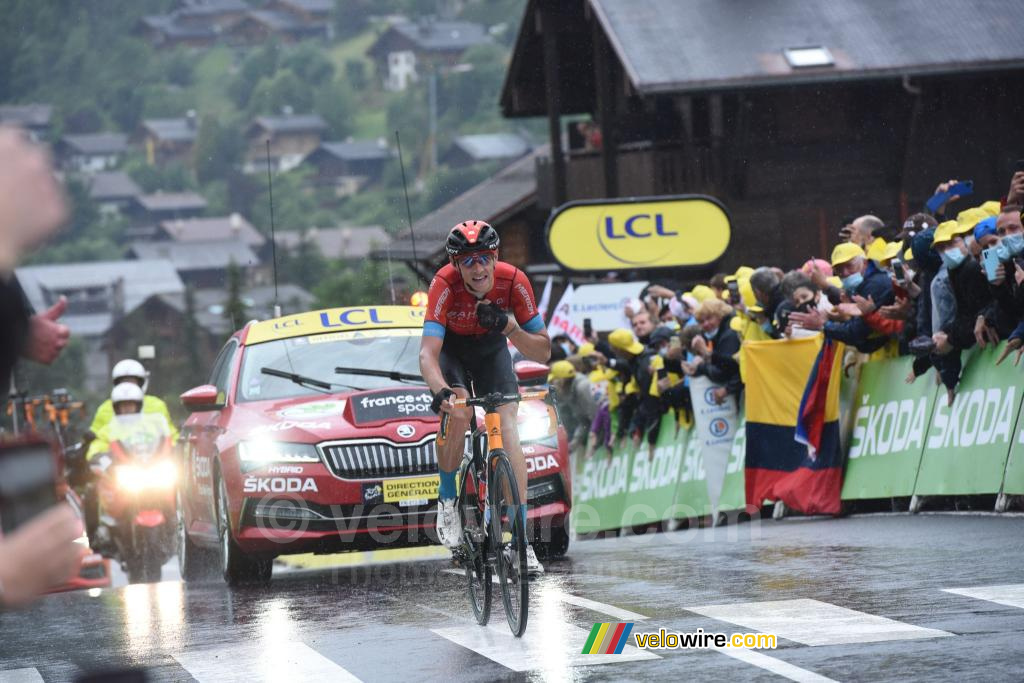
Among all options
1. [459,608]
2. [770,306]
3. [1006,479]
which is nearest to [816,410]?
[770,306]

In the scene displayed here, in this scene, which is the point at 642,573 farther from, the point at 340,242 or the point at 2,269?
the point at 340,242

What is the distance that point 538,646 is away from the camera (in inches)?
321

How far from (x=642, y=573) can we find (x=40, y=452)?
8299mm

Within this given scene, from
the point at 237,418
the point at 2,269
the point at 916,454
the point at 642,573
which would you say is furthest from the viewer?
the point at 916,454

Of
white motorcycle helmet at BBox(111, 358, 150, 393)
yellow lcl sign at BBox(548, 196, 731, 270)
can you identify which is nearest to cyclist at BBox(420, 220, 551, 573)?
white motorcycle helmet at BBox(111, 358, 150, 393)

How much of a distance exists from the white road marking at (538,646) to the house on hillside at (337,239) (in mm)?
151151

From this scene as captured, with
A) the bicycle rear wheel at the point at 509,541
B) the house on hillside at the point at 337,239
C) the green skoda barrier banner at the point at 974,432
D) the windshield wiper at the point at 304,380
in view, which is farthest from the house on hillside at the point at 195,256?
the bicycle rear wheel at the point at 509,541

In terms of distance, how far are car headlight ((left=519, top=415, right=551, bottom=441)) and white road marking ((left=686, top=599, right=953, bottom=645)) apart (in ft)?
11.4

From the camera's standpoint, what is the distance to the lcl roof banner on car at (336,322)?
540 inches

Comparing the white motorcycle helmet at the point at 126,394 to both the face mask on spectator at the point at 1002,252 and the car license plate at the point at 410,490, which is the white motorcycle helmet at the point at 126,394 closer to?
the car license plate at the point at 410,490

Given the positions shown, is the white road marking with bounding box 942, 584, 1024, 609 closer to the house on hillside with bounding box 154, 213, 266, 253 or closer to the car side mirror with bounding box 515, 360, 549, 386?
the car side mirror with bounding box 515, 360, 549, 386

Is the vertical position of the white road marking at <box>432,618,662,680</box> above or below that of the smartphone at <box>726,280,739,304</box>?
below

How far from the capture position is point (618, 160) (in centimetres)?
3812

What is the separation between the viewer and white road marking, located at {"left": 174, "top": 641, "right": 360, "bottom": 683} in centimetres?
774
